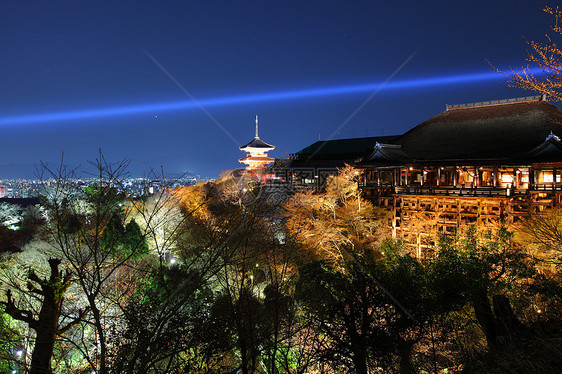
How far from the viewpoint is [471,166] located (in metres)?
18.9

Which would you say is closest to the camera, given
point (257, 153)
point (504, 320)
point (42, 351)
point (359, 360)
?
point (42, 351)

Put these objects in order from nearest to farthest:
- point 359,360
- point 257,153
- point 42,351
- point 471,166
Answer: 1. point 42,351
2. point 359,360
3. point 471,166
4. point 257,153

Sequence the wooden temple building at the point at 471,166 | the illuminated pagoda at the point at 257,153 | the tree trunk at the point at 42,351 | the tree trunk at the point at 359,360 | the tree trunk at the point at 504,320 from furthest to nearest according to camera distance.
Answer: the illuminated pagoda at the point at 257,153, the wooden temple building at the point at 471,166, the tree trunk at the point at 359,360, the tree trunk at the point at 504,320, the tree trunk at the point at 42,351

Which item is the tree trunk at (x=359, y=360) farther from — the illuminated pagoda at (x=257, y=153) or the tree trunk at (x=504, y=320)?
the illuminated pagoda at (x=257, y=153)

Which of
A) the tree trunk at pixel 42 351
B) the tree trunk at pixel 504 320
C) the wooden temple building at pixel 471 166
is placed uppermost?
the wooden temple building at pixel 471 166

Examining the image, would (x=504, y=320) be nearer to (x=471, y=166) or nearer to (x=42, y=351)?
(x=42, y=351)

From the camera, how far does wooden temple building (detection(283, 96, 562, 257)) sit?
51.0ft

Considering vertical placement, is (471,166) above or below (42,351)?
above

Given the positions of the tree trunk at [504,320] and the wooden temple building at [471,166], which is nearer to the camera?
the tree trunk at [504,320]

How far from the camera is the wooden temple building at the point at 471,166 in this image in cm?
1553

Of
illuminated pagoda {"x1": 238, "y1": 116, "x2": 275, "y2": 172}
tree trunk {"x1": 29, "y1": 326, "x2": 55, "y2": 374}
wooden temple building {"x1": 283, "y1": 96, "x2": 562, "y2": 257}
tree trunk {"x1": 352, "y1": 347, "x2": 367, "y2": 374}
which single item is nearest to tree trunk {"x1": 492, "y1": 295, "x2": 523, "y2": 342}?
tree trunk {"x1": 352, "y1": 347, "x2": 367, "y2": 374}

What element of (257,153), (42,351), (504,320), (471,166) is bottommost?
(504,320)

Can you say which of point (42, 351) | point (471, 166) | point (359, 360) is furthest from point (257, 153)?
point (42, 351)

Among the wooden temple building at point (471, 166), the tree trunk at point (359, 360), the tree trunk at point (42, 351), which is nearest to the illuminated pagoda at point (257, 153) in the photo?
the wooden temple building at point (471, 166)
